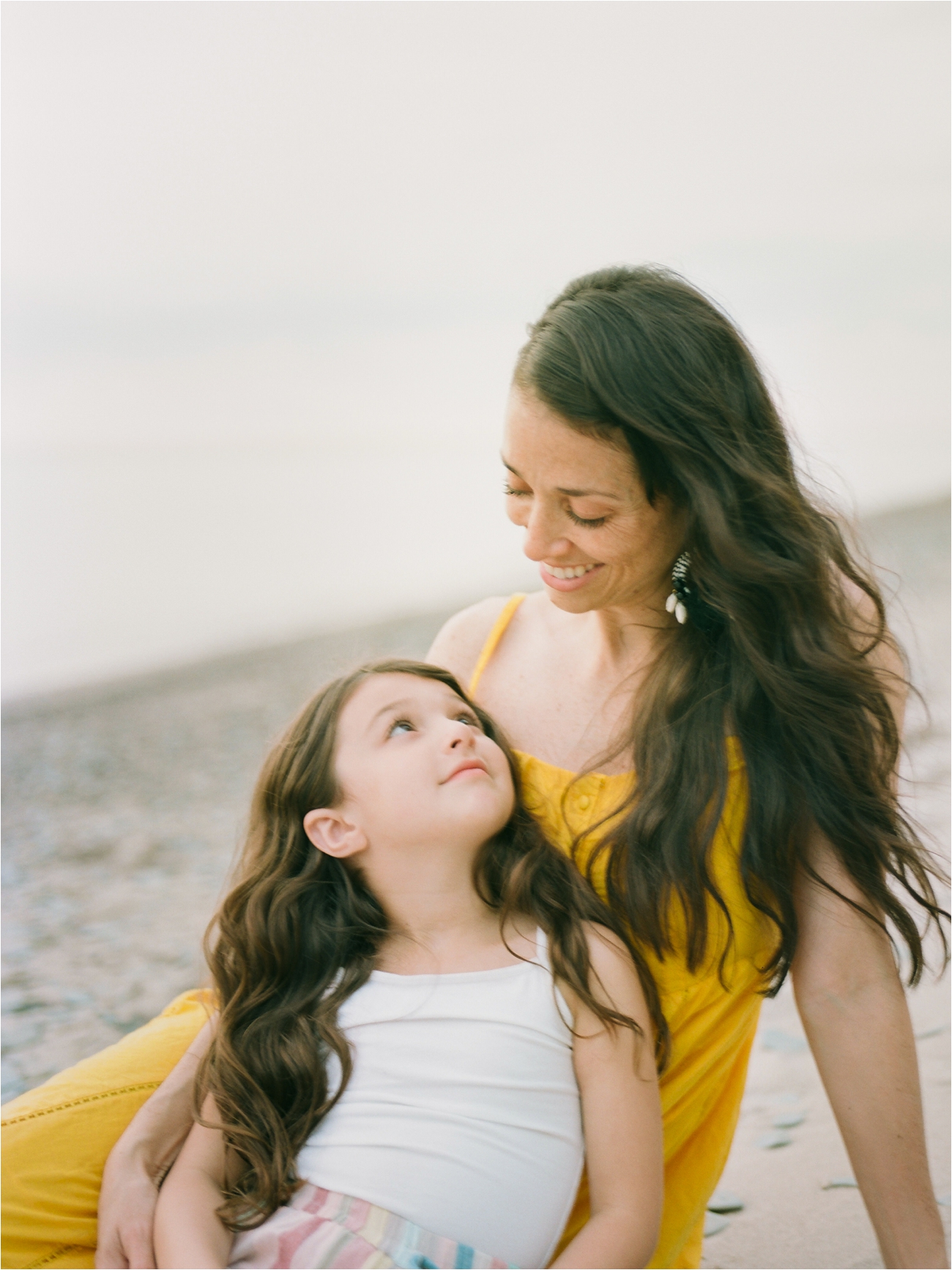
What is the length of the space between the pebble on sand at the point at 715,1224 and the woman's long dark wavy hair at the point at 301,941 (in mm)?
1100

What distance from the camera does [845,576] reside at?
2486mm

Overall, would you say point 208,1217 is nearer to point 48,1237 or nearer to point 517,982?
point 48,1237

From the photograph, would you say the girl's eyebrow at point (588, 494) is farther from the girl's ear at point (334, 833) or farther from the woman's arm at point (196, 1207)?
the woman's arm at point (196, 1207)

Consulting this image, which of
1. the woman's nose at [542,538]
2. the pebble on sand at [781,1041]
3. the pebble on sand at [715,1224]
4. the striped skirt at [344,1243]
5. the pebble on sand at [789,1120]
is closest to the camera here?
the striped skirt at [344,1243]

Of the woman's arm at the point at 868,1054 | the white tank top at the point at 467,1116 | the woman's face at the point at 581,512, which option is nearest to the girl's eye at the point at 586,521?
the woman's face at the point at 581,512

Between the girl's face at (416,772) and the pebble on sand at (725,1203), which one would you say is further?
the pebble on sand at (725,1203)

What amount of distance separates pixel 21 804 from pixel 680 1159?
7.59 meters

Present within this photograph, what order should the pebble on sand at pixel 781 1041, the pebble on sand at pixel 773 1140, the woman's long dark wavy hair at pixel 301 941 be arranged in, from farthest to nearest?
the pebble on sand at pixel 781 1041 < the pebble on sand at pixel 773 1140 < the woman's long dark wavy hair at pixel 301 941

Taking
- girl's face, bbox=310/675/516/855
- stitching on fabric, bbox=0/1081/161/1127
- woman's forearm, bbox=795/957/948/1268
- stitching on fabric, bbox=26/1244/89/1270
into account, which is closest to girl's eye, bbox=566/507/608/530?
girl's face, bbox=310/675/516/855

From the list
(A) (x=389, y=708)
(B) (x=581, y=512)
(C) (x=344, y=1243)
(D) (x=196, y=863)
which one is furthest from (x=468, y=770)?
(D) (x=196, y=863)

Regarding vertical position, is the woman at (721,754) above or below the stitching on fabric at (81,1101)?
above

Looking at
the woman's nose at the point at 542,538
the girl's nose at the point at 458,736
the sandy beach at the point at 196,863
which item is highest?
the woman's nose at the point at 542,538

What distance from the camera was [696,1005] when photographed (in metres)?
2.30

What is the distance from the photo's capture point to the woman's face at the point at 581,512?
2.30m
